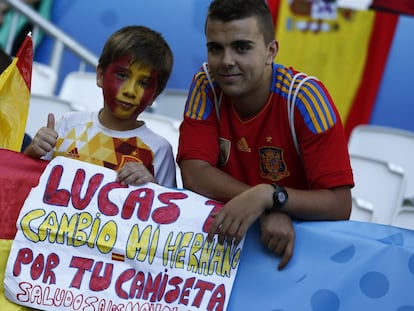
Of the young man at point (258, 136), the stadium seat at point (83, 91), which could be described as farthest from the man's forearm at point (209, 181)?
the stadium seat at point (83, 91)

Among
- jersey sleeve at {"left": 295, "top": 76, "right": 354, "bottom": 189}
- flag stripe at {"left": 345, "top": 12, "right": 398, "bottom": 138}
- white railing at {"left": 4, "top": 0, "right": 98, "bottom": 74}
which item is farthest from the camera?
flag stripe at {"left": 345, "top": 12, "right": 398, "bottom": 138}

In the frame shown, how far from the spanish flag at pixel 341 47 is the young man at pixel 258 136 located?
451cm

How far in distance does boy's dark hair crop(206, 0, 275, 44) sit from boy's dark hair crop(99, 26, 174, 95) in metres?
0.28

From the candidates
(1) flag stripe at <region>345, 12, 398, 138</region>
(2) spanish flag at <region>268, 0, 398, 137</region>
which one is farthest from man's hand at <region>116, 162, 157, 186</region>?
(1) flag stripe at <region>345, 12, 398, 138</region>

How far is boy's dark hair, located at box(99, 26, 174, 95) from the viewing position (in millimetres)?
3324

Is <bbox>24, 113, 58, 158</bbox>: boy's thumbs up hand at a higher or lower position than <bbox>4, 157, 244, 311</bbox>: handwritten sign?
higher

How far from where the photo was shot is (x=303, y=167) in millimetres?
3148

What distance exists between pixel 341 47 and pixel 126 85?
4672 mm

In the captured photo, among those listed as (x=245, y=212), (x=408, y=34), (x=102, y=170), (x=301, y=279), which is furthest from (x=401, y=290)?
(x=408, y=34)

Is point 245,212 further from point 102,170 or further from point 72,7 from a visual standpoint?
point 72,7

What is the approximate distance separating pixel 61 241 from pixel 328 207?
84cm

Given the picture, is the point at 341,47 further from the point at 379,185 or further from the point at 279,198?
the point at 279,198

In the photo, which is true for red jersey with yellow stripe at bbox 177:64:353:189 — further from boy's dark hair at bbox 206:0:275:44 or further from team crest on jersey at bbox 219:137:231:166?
boy's dark hair at bbox 206:0:275:44

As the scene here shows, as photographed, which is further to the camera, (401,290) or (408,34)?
(408,34)
